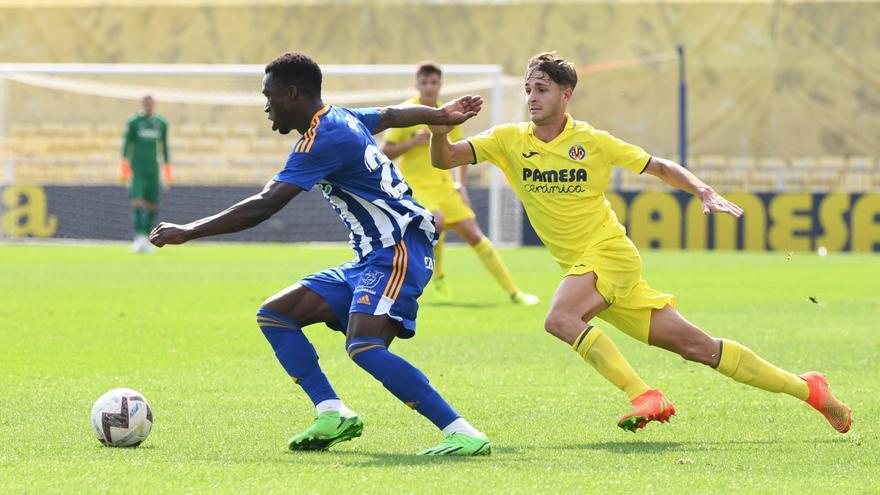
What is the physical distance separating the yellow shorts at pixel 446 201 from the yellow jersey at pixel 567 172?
669 centimetres

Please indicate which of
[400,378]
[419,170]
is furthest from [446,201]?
[400,378]

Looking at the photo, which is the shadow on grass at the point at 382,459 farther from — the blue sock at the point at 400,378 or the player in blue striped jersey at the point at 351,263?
the blue sock at the point at 400,378

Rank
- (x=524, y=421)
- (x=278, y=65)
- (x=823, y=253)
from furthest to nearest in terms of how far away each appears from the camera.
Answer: (x=823, y=253)
(x=524, y=421)
(x=278, y=65)

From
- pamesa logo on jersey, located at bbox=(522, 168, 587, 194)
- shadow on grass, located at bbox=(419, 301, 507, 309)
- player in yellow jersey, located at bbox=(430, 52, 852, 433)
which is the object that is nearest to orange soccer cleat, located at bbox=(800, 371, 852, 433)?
player in yellow jersey, located at bbox=(430, 52, 852, 433)

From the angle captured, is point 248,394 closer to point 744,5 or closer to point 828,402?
point 828,402

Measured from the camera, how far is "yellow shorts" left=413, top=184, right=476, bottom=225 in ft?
45.3

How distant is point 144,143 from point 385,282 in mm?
17525

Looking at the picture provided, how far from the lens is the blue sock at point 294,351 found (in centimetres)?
637

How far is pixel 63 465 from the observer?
5.73 metres

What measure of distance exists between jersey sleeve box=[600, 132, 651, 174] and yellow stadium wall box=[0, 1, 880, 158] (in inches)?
1132

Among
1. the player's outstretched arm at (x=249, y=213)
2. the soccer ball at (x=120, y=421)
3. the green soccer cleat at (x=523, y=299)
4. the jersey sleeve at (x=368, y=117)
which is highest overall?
the jersey sleeve at (x=368, y=117)

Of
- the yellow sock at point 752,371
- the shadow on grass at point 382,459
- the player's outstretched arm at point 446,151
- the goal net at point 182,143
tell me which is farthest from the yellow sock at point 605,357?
the goal net at point 182,143

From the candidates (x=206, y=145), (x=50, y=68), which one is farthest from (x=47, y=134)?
(x=50, y=68)

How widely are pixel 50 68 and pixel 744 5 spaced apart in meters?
18.2
